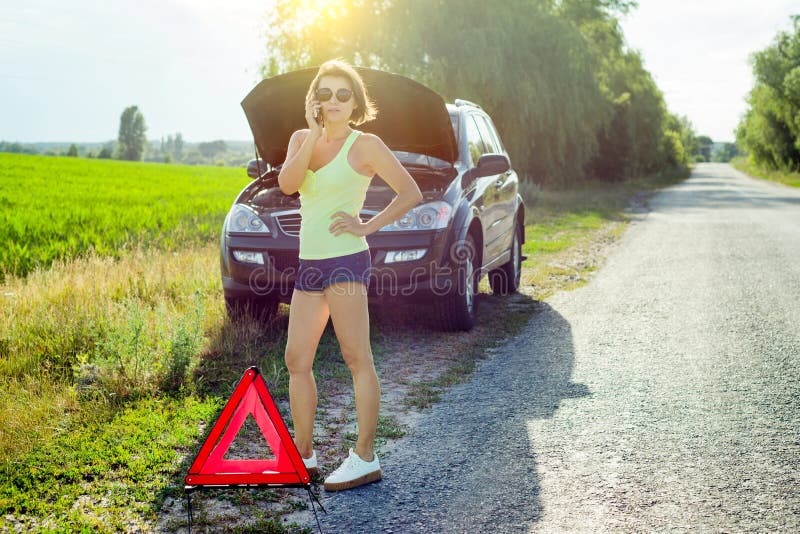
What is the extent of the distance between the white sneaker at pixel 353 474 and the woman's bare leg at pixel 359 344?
0.11ft

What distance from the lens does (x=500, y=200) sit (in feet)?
28.1

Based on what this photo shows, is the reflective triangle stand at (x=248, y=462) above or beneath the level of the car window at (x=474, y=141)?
beneath

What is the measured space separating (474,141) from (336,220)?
482 centimetres

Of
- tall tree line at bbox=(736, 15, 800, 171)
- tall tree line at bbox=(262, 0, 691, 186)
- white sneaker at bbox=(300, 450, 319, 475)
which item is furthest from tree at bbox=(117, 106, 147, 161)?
white sneaker at bbox=(300, 450, 319, 475)

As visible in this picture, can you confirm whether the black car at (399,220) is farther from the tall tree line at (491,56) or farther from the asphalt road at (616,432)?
the tall tree line at (491,56)

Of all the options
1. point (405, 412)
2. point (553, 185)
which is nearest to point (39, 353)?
point (405, 412)

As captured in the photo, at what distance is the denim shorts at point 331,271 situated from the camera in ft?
11.7

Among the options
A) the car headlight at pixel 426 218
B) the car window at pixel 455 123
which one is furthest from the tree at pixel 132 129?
the car headlight at pixel 426 218

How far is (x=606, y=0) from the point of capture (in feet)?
157

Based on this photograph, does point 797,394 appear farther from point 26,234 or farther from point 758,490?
point 26,234

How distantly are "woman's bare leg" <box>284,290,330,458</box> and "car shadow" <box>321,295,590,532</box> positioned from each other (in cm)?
47

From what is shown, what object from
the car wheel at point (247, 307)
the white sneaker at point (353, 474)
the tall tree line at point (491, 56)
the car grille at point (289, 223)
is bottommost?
the white sneaker at point (353, 474)

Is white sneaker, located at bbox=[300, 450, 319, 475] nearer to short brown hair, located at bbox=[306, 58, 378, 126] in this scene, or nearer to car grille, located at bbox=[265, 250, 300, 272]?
short brown hair, located at bbox=[306, 58, 378, 126]

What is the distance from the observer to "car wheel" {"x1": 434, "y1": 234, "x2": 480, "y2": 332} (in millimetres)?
6934
